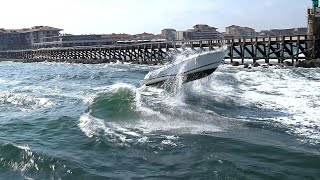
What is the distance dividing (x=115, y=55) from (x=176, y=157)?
55.9m

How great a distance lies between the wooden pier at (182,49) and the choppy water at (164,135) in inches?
292

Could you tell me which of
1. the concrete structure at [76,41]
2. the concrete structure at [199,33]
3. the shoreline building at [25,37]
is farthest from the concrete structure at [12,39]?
the concrete structure at [199,33]

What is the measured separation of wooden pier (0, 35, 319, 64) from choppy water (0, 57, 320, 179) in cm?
743

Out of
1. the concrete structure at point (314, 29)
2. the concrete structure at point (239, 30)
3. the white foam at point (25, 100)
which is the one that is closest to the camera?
the white foam at point (25, 100)

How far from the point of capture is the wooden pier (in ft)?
117

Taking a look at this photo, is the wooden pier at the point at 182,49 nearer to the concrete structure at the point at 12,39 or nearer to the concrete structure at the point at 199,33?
the concrete structure at the point at 12,39

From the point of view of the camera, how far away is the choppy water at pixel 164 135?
859 cm

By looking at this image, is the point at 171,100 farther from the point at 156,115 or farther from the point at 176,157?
the point at 176,157

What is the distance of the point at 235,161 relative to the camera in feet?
29.2

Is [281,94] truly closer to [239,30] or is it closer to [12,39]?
[12,39]

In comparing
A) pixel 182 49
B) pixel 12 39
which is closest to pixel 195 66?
pixel 182 49

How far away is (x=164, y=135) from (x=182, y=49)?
849 inches

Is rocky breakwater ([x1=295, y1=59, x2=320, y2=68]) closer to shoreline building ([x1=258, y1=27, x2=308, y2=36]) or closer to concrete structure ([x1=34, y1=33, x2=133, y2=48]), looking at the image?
concrete structure ([x1=34, y1=33, x2=133, y2=48])

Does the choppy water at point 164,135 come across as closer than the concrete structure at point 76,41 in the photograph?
Yes
